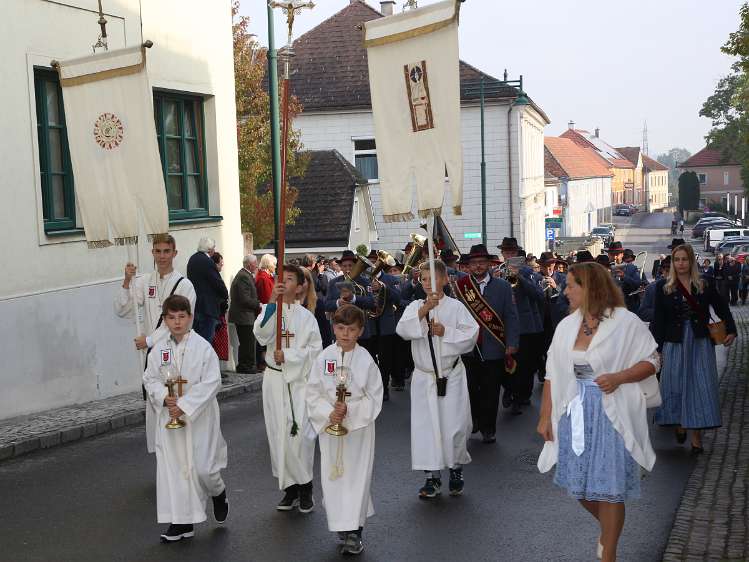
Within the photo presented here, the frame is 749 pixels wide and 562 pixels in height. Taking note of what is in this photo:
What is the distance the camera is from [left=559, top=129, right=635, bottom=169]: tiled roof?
483ft

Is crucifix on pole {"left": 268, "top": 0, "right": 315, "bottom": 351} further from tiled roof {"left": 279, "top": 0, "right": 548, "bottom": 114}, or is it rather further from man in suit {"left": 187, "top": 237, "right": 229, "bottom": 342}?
tiled roof {"left": 279, "top": 0, "right": 548, "bottom": 114}

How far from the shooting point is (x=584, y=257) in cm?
1570

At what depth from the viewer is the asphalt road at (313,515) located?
25.1 ft

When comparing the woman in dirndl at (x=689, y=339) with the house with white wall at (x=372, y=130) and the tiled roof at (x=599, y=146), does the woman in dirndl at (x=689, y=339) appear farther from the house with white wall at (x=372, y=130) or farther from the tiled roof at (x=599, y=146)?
the tiled roof at (x=599, y=146)

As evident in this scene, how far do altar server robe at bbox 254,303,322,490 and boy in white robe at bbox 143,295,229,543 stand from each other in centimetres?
54

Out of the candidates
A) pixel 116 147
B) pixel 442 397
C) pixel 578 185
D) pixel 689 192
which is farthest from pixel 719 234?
pixel 689 192

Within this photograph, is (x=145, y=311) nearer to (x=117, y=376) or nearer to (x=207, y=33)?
(x=117, y=376)

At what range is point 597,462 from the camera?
648 centimetres

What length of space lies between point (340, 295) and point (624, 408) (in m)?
8.16

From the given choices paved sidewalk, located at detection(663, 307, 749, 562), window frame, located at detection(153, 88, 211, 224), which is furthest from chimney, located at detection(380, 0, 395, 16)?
paved sidewalk, located at detection(663, 307, 749, 562)

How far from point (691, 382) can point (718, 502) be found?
241 centimetres

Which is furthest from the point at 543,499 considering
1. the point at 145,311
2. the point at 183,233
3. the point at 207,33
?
the point at 207,33

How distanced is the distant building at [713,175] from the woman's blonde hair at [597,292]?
148 meters

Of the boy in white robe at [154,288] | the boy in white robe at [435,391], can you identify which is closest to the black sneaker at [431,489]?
the boy in white robe at [435,391]
